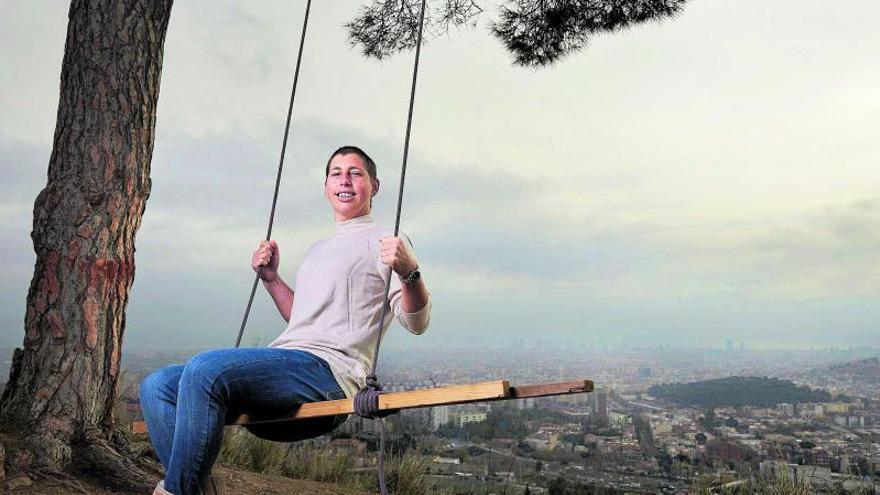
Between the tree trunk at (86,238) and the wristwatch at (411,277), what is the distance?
64.8 inches

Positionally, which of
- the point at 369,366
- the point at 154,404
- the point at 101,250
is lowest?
the point at 154,404

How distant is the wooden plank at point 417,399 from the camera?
1714mm

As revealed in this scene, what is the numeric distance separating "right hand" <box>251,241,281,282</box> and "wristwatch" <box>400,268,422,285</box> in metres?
0.67

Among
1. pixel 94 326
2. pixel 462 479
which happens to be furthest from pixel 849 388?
pixel 94 326

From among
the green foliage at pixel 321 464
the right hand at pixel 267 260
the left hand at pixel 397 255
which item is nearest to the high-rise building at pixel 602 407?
the green foliage at pixel 321 464

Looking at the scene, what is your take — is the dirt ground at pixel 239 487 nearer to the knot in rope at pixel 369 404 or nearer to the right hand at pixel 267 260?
the right hand at pixel 267 260

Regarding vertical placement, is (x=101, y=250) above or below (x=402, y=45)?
below

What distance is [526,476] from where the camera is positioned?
532 cm

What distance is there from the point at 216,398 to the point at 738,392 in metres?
7.80

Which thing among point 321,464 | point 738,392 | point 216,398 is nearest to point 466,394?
point 216,398

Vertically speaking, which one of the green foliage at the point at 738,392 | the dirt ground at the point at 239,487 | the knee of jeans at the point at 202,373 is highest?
the knee of jeans at the point at 202,373

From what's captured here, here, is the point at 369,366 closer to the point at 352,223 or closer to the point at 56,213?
the point at 352,223

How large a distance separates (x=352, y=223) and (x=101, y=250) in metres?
1.36

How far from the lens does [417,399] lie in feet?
5.96
